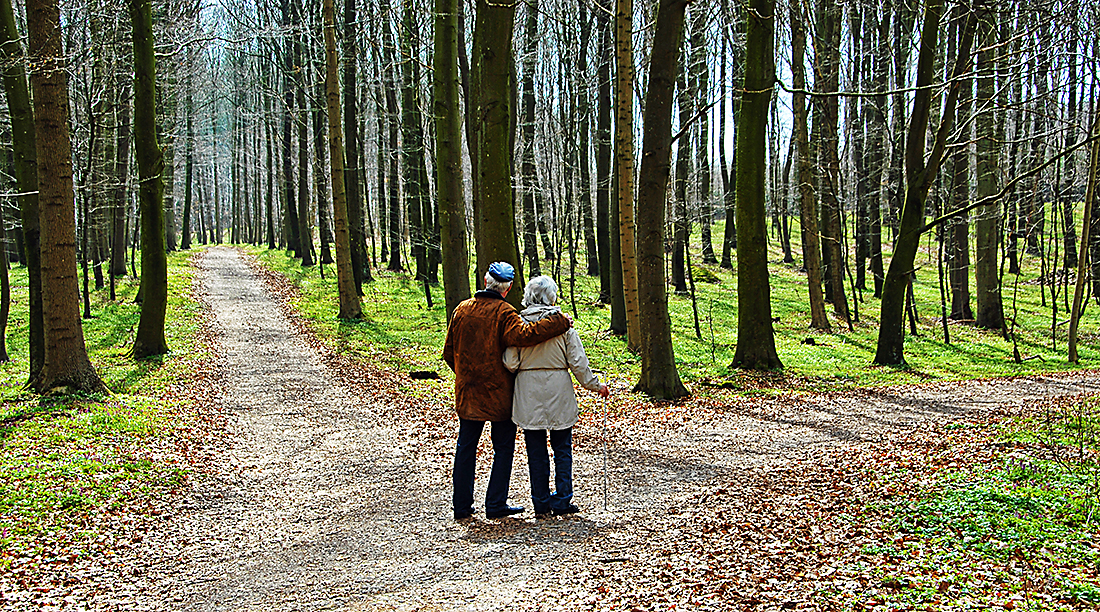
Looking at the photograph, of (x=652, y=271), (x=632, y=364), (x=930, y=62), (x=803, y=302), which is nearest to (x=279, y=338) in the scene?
(x=632, y=364)

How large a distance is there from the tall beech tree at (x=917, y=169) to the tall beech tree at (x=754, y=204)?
96.3 inches

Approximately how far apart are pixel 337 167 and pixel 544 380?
1416cm

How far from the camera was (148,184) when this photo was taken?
13.8m

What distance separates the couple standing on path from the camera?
5.55 meters

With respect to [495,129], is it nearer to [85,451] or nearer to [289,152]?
[85,451]

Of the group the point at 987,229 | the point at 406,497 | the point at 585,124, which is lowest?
the point at 406,497

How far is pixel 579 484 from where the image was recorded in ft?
22.3

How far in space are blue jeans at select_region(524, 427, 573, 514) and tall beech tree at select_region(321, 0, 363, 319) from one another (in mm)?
13689

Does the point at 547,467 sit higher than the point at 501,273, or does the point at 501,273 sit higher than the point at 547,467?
the point at 501,273

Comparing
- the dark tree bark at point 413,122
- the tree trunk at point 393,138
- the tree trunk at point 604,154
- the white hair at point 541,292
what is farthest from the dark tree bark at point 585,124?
the white hair at point 541,292

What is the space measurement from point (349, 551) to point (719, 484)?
125 inches

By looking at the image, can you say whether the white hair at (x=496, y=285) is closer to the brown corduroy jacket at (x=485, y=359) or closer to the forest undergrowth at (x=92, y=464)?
the brown corduroy jacket at (x=485, y=359)

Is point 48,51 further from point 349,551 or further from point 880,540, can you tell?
point 880,540

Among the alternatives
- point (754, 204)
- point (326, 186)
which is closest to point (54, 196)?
point (754, 204)
